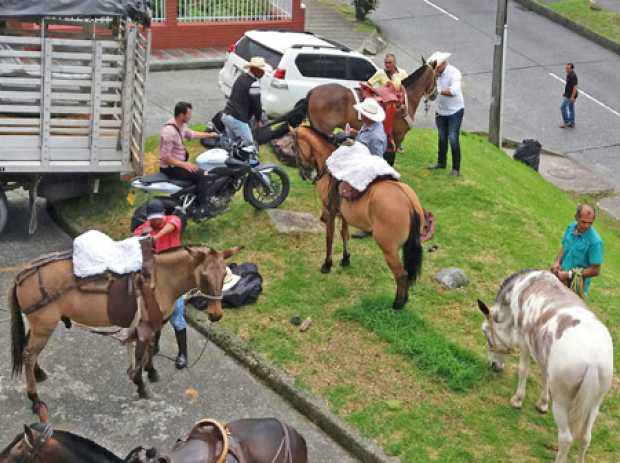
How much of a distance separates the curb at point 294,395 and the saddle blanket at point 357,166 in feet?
6.98

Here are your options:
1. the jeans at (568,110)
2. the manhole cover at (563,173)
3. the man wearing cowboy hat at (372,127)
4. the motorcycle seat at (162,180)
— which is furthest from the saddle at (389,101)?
the jeans at (568,110)

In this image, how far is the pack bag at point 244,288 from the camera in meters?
10.4

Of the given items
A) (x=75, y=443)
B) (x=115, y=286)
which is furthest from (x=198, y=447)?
(x=115, y=286)

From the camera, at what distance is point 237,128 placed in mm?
12836

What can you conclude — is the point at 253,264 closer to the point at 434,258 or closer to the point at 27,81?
the point at 434,258

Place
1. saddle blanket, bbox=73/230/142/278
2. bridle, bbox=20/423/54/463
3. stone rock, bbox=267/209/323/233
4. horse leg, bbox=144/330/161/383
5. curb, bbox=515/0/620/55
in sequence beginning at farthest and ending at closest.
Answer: curb, bbox=515/0/620/55
stone rock, bbox=267/209/323/233
horse leg, bbox=144/330/161/383
saddle blanket, bbox=73/230/142/278
bridle, bbox=20/423/54/463

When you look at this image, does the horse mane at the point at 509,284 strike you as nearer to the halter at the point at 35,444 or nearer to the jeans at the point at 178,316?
the jeans at the point at 178,316

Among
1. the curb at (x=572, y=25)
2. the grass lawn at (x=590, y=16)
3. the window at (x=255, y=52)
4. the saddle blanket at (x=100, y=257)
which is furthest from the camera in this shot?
the grass lawn at (x=590, y=16)

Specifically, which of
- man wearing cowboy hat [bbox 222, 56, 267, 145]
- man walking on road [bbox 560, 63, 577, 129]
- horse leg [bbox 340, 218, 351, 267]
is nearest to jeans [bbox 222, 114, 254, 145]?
man wearing cowboy hat [bbox 222, 56, 267, 145]

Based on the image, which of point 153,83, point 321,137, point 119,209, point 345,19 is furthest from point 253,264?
point 345,19

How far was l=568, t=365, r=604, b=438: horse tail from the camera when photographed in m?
7.36

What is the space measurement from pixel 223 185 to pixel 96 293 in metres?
3.93

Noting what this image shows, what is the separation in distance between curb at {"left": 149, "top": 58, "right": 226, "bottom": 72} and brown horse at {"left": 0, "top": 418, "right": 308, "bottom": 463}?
1443cm

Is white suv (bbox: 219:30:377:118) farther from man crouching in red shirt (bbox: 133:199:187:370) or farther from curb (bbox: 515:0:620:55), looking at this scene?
curb (bbox: 515:0:620:55)
